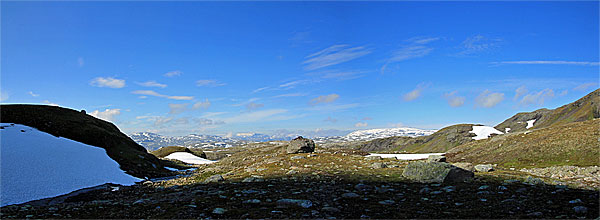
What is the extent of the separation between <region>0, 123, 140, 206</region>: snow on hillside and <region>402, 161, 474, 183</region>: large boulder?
1080 inches

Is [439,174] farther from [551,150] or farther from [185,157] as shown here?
[185,157]

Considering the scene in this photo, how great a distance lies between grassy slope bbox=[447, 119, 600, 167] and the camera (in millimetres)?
31562

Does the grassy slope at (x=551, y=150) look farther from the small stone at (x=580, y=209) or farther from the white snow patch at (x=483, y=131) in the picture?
the white snow patch at (x=483, y=131)

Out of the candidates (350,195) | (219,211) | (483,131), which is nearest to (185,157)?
(350,195)

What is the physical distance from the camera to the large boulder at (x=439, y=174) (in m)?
17.0

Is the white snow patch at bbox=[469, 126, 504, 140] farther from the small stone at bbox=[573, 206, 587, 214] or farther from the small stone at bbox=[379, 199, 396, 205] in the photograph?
the small stone at bbox=[379, 199, 396, 205]

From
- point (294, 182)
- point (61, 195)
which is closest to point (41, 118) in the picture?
point (61, 195)

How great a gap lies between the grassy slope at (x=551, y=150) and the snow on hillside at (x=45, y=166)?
4737 centimetres

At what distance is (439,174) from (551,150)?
29056mm

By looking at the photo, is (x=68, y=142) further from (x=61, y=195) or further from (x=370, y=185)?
(x=370, y=185)

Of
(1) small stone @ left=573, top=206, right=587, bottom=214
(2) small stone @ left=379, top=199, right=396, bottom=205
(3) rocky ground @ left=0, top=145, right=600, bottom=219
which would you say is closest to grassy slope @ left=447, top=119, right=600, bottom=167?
(3) rocky ground @ left=0, top=145, right=600, bottom=219

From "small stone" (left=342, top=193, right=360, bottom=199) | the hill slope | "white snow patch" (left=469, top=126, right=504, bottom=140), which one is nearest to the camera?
"small stone" (left=342, top=193, right=360, bottom=199)

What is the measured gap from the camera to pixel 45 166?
27359mm

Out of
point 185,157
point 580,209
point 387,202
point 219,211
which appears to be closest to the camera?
point 580,209
